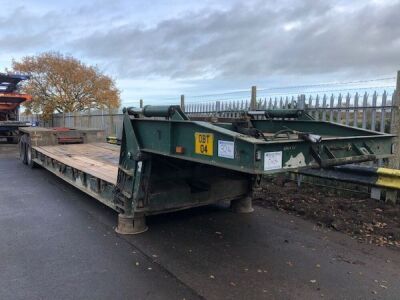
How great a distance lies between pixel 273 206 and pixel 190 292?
3316 millimetres

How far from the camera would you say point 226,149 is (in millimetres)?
3400

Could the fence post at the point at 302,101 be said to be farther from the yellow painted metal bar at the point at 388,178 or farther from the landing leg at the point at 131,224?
the landing leg at the point at 131,224

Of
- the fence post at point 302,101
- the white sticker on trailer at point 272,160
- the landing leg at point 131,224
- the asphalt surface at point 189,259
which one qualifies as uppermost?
the fence post at point 302,101

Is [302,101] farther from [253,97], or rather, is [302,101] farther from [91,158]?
[91,158]

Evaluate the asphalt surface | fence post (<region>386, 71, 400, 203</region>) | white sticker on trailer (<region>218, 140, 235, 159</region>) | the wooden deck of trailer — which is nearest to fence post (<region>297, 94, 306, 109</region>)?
fence post (<region>386, 71, 400, 203</region>)

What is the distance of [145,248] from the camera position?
15.1ft

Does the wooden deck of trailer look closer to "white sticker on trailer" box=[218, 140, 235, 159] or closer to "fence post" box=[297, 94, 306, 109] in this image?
"white sticker on trailer" box=[218, 140, 235, 159]

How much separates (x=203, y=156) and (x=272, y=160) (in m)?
0.76

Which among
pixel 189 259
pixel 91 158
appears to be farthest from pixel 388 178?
pixel 91 158

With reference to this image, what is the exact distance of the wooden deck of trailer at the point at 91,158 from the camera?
250 inches

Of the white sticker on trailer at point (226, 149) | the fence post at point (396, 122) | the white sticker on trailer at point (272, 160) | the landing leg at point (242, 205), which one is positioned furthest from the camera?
the fence post at point (396, 122)

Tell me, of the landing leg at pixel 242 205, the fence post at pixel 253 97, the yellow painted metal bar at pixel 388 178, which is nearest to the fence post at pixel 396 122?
the yellow painted metal bar at pixel 388 178

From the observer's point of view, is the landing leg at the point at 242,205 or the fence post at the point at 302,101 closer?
the landing leg at the point at 242,205

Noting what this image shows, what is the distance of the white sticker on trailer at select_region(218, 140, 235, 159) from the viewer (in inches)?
131
